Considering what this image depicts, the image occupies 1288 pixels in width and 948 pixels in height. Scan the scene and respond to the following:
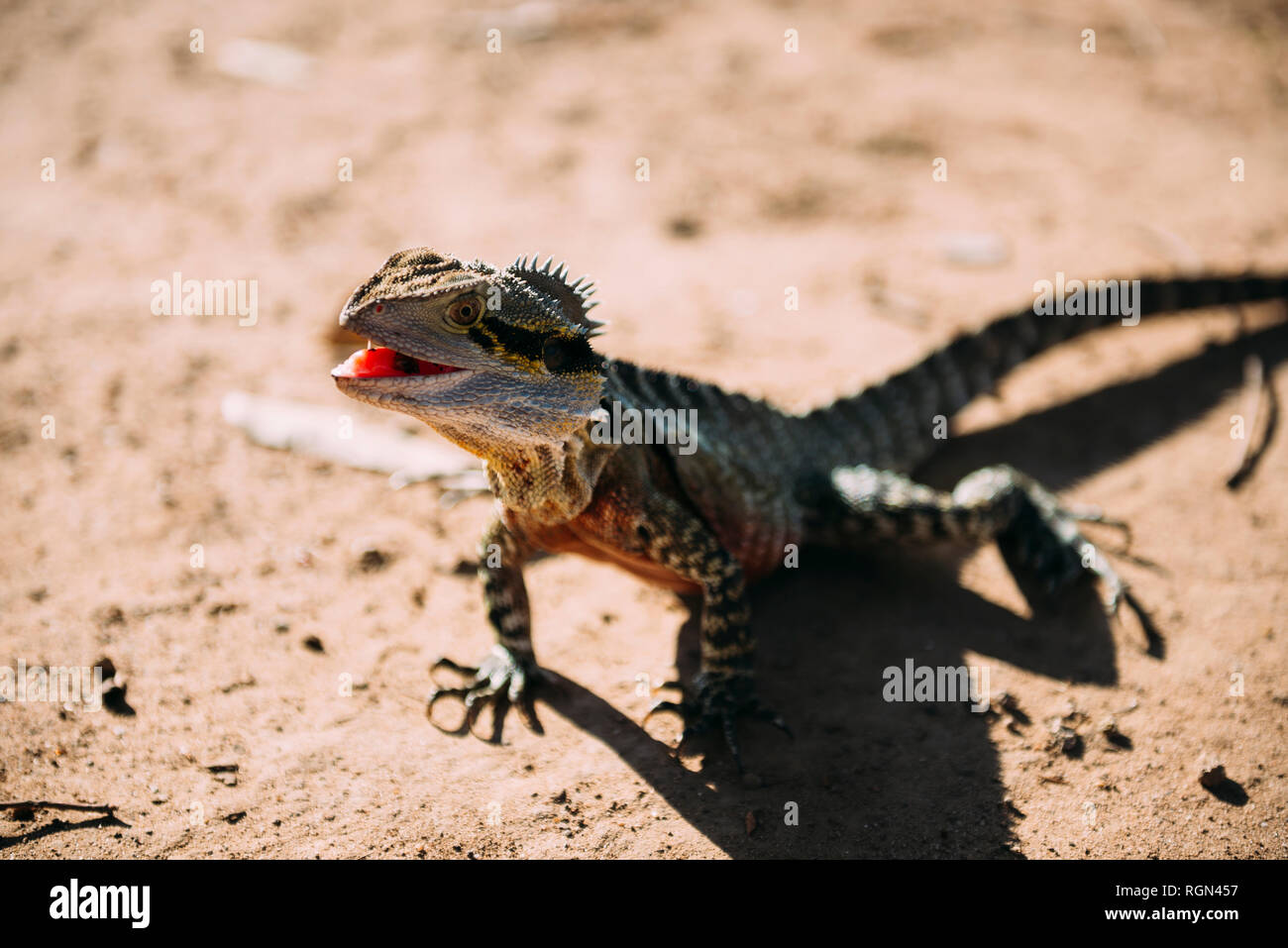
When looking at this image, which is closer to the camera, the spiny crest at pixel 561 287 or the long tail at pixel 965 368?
the spiny crest at pixel 561 287

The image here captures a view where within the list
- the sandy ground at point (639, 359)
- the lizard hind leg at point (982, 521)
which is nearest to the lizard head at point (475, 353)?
the sandy ground at point (639, 359)

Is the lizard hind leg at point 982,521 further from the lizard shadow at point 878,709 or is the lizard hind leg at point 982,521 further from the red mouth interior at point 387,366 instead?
the red mouth interior at point 387,366

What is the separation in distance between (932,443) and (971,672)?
6.67 feet

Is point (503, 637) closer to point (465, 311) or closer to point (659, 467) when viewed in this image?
point (659, 467)

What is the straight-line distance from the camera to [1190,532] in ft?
18.7

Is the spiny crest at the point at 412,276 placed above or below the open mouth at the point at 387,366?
above

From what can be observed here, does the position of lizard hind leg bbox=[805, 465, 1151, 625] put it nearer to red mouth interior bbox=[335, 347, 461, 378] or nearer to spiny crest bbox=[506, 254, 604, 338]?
spiny crest bbox=[506, 254, 604, 338]

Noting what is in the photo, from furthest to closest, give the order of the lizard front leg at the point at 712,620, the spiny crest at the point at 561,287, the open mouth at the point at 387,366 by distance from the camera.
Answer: the lizard front leg at the point at 712,620 < the spiny crest at the point at 561,287 < the open mouth at the point at 387,366

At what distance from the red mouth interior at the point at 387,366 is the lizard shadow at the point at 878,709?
1886 millimetres

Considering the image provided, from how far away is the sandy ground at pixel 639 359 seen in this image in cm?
426

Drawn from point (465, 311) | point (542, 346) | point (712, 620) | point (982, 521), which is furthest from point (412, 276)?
point (982, 521)

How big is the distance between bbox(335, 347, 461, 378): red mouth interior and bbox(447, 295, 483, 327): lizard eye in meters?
0.18

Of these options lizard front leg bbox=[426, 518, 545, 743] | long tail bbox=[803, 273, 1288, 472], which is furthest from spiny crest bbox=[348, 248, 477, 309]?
long tail bbox=[803, 273, 1288, 472]
